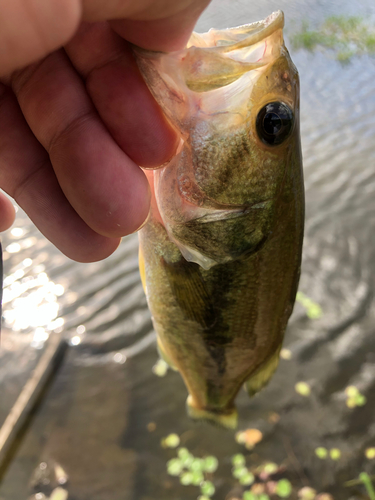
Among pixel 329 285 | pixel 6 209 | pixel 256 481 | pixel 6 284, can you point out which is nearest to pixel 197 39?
pixel 6 209

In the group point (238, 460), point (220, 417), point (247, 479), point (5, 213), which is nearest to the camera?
point (5, 213)

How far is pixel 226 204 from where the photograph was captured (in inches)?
50.4

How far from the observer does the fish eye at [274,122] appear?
3.76 ft

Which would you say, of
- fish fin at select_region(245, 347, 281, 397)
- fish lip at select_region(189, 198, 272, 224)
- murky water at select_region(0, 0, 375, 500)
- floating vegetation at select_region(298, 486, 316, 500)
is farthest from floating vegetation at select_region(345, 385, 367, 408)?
fish lip at select_region(189, 198, 272, 224)

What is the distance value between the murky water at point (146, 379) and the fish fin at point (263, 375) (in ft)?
5.28

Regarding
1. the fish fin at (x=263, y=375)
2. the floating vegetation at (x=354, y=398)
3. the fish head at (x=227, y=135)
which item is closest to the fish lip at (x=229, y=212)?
the fish head at (x=227, y=135)

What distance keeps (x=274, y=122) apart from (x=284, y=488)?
9.96ft

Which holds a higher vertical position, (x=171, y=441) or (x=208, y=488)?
(x=171, y=441)

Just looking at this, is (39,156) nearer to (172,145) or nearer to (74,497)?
(172,145)

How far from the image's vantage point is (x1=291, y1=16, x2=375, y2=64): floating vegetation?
9992 mm

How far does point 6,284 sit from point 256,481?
3541mm

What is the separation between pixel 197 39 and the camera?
44.3 inches

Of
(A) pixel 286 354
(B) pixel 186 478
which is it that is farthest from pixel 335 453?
(B) pixel 186 478

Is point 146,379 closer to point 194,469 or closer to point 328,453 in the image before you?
point 194,469
